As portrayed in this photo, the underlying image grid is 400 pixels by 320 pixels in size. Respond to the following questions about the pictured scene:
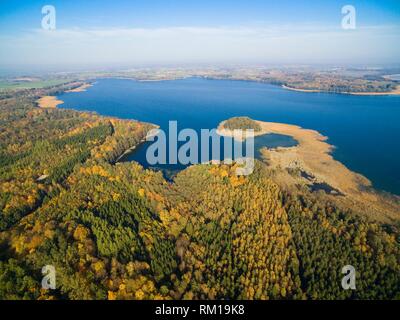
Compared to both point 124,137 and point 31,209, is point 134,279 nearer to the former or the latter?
point 31,209

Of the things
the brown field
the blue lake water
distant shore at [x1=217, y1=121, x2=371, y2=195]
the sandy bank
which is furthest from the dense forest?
the sandy bank

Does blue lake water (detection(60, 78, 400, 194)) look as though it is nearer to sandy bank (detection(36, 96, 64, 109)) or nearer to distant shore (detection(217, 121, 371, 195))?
distant shore (detection(217, 121, 371, 195))

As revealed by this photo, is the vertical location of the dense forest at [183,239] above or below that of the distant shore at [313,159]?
below

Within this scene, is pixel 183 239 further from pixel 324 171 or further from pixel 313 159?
pixel 313 159

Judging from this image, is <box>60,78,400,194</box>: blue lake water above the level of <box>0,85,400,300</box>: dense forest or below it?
above

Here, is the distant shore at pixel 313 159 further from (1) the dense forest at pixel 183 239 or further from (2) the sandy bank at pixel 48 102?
(2) the sandy bank at pixel 48 102

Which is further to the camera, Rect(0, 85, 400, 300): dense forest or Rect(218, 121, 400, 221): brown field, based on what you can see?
Rect(218, 121, 400, 221): brown field

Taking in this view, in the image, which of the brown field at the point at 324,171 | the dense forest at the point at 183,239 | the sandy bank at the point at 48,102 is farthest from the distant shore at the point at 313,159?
the sandy bank at the point at 48,102

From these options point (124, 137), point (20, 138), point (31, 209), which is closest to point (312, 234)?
point (31, 209)
